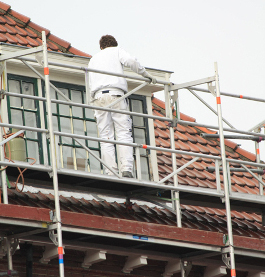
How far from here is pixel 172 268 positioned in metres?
12.6

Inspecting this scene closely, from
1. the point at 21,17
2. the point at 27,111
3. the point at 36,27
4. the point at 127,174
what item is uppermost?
the point at 21,17

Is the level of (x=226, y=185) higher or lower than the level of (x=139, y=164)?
lower

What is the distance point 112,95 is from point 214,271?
3050 mm

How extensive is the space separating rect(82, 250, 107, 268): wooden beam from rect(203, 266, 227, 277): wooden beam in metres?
2.07

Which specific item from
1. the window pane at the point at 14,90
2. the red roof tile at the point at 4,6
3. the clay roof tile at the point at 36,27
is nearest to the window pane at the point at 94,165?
the window pane at the point at 14,90

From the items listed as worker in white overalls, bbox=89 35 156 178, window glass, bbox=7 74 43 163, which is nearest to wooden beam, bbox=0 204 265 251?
worker in white overalls, bbox=89 35 156 178

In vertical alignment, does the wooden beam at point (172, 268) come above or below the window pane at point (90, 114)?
below

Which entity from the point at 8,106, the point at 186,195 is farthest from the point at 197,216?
the point at 8,106

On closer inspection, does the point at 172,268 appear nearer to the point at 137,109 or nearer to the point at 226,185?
the point at 226,185

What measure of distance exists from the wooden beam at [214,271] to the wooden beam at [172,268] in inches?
23.7

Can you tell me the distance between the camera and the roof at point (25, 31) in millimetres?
14188

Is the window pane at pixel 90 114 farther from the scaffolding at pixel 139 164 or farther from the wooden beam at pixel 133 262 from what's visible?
the wooden beam at pixel 133 262

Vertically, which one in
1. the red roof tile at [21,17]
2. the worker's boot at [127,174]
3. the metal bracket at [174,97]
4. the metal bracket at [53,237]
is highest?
the red roof tile at [21,17]

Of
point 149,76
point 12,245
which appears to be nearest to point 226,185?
point 149,76
